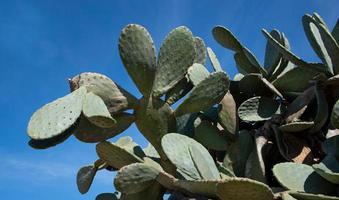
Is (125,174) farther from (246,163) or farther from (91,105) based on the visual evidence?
(246,163)

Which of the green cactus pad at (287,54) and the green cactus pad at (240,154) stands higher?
the green cactus pad at (287,54)

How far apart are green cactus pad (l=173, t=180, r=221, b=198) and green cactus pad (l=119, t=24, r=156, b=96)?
A: 0.44 m

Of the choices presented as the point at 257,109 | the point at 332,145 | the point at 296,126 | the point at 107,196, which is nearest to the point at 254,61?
the point at 257,109

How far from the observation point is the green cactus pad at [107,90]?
196cm

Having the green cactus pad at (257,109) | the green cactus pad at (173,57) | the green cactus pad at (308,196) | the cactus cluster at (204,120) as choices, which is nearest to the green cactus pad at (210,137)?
the cactus cluster at (204,120)

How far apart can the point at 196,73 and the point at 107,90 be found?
0.41 metres

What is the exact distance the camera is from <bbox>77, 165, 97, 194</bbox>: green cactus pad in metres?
2.39

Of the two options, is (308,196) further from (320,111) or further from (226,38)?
(226,38)

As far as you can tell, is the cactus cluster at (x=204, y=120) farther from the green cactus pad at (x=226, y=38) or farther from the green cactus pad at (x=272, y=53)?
the green cactus pad at (x=272, y=53)

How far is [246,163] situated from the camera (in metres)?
2.03

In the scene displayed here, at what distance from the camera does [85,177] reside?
2.40 m

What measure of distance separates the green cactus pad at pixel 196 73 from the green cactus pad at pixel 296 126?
41 cm

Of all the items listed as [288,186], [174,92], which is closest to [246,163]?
[288,186]

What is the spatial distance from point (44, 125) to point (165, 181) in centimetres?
52
